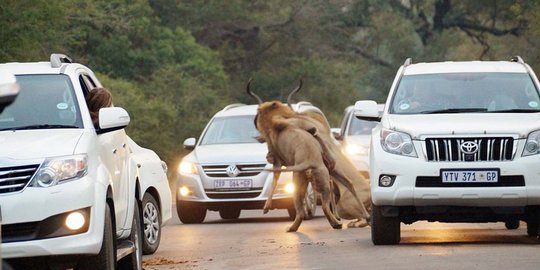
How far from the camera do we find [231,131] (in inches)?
877

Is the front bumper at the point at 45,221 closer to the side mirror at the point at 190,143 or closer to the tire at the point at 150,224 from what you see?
the tire at the point at 150,224

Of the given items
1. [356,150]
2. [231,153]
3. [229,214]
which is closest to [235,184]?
[231,153]

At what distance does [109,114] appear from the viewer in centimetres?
1140

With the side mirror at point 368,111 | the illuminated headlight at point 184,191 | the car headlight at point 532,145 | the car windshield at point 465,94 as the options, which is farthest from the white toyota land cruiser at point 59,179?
the illuminated headlight at point 184,191

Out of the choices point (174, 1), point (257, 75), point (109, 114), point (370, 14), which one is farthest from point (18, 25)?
point (370, 14)

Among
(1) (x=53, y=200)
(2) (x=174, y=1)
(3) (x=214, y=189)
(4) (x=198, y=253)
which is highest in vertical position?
(1) (x=53, y=200)

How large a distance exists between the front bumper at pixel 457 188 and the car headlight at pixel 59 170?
4.38 meters

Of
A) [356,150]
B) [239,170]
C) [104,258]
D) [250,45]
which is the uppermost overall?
[104,258]

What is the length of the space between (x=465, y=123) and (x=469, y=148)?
0.38m

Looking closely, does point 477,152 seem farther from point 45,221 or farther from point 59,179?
point 45,221

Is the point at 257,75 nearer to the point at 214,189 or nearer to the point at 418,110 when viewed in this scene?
the point at 214,189

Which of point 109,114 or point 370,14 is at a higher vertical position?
point 109,114

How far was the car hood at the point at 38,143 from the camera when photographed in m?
10.6

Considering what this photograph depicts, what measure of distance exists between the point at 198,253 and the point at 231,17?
35.0 meters
